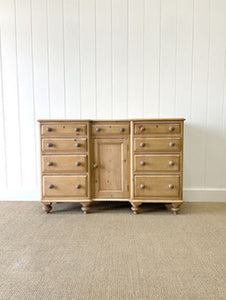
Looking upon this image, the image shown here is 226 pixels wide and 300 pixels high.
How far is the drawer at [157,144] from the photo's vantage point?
2453mm

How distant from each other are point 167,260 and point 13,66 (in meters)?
2.68

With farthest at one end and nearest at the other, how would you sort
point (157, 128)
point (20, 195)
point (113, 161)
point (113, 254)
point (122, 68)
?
point (20, 195)
point (122, 68)
point (113, 161)
point (157, 128)
point (113, 254)

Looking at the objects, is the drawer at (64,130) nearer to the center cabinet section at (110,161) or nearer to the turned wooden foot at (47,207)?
the center cabinet section at (110,161)

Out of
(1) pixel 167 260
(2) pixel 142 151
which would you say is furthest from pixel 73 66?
(1) pixel 167 260

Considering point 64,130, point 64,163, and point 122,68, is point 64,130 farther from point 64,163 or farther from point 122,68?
point 122,68

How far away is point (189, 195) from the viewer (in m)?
2.97

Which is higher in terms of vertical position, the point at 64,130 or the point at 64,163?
the point at 64,130

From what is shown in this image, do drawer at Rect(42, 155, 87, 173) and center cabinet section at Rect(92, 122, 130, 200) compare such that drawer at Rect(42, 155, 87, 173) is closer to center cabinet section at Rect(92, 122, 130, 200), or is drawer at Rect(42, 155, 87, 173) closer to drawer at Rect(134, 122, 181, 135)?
center cabinet section at Rect(92, 122, 130, 200)

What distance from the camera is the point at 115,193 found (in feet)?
8.40

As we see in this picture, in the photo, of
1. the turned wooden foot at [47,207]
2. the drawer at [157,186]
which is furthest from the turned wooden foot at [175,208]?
the turned wooden foot at [47,207]

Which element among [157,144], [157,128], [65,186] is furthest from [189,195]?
[65,186]

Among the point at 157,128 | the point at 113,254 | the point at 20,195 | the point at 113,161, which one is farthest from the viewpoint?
the point at 20,195

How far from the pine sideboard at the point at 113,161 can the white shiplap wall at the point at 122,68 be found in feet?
1.64

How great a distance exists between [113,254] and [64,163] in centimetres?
111
